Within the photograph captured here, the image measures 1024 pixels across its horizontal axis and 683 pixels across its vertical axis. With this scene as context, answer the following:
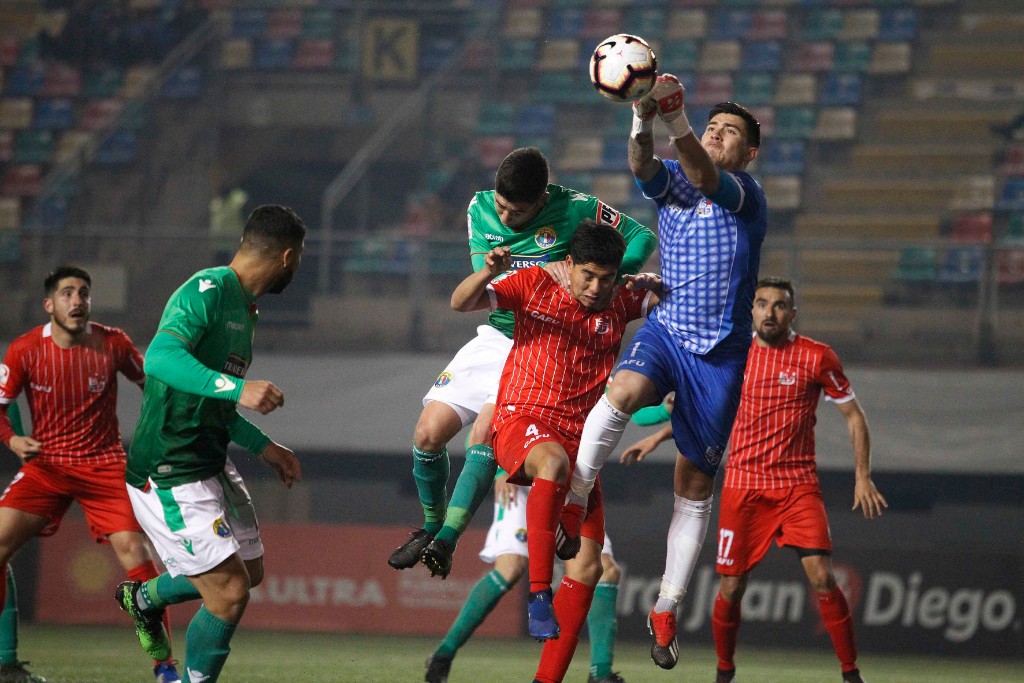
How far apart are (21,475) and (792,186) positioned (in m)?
9.19

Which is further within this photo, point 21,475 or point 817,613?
point 817,613

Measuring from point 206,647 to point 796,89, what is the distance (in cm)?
1165

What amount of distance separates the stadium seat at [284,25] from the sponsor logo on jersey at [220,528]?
455 inches

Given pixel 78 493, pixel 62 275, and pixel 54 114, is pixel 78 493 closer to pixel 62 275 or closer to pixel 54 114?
pixel 62 275

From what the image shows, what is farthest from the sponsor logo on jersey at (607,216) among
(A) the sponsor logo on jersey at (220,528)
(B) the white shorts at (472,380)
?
(A) the sponsor logo on jersey at (220,528)

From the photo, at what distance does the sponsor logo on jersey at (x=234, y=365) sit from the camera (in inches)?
190

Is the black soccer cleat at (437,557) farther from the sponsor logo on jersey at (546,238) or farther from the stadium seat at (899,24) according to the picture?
the stadium seat at (899,24)

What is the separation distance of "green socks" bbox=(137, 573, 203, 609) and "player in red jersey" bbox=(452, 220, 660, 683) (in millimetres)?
1386

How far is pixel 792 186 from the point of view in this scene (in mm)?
13586

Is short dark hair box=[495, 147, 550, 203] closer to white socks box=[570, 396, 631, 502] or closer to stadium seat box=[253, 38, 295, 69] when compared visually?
white socks box=[570, 396, 631, 502]

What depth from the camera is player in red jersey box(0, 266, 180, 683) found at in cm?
661

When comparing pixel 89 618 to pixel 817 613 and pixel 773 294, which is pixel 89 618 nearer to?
pixel 817 613

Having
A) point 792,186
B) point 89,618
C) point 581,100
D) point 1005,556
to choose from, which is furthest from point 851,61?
point 89,618

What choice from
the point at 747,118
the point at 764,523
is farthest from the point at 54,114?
the point at 747,118
